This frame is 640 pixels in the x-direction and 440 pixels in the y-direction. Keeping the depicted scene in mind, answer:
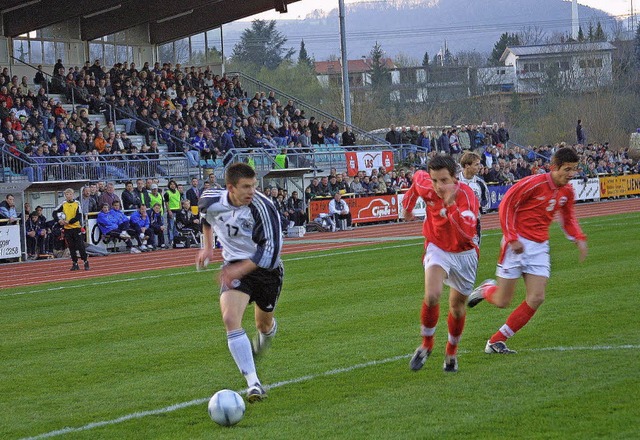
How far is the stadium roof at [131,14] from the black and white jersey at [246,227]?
2845 centimetres

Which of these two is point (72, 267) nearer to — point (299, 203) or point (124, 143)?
point (124, 143)

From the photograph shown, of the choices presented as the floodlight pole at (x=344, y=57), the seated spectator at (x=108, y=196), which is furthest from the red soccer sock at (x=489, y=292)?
the floodlight pole at (x=344, y=57)

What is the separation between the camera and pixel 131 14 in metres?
41.3

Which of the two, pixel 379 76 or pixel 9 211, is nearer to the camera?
pixel 9 211

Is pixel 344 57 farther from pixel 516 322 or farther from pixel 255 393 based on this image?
pixel 255 393

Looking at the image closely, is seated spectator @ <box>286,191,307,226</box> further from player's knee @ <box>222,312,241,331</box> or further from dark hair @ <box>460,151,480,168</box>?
player's knee @ <box>222,312,241,331</box>

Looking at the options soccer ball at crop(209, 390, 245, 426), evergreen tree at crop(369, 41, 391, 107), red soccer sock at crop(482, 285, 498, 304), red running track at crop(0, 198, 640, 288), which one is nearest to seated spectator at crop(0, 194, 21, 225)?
red running track at crop(0, 198, 640, 288)

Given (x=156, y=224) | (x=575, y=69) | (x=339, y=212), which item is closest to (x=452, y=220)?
(x=156, y=224)

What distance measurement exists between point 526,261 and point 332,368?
2011 mm

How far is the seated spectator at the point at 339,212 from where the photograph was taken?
3353 cm

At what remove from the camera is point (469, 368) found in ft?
29.4

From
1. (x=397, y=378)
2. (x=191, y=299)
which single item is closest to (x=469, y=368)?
(x=397, y=378)

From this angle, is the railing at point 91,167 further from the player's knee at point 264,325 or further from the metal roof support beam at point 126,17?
the player's knee at point 264,325

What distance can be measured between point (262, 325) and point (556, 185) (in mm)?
3016
